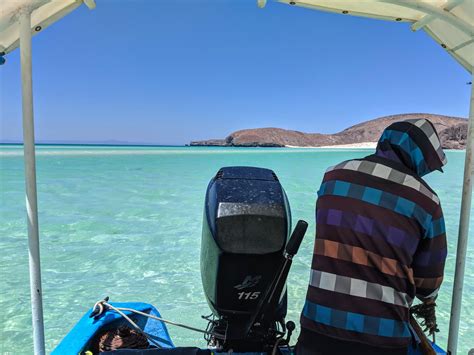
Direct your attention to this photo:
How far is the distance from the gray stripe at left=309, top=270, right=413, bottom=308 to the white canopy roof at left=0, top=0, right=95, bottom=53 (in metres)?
1.64

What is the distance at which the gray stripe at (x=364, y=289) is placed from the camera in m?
1.22

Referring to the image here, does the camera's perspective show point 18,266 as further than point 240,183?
Yes

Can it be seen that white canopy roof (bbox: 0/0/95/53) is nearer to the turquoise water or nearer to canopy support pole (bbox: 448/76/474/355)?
canopy support pole (bbox: 448/76/474/355)

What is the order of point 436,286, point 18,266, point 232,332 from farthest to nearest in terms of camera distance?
point 18,266, point 232,332, point 436,286

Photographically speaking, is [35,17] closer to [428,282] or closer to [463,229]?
[428,282]

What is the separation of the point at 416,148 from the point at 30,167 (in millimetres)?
1679

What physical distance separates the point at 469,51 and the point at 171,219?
23.3 feet

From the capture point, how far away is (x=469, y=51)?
1896 mm

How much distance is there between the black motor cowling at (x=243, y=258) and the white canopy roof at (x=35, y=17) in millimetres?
1177

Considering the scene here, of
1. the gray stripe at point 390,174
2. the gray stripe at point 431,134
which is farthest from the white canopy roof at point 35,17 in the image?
the gray stripe at point 431,134

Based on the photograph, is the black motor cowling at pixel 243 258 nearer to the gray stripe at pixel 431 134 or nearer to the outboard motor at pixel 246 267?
the outboard motor at pixel 246 267

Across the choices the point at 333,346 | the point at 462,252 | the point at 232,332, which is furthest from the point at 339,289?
the point at 462,252

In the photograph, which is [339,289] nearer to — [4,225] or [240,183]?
[240,183]

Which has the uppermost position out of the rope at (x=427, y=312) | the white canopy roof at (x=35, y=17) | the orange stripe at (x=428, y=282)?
the white canopy roof at (x=35, y=17)
